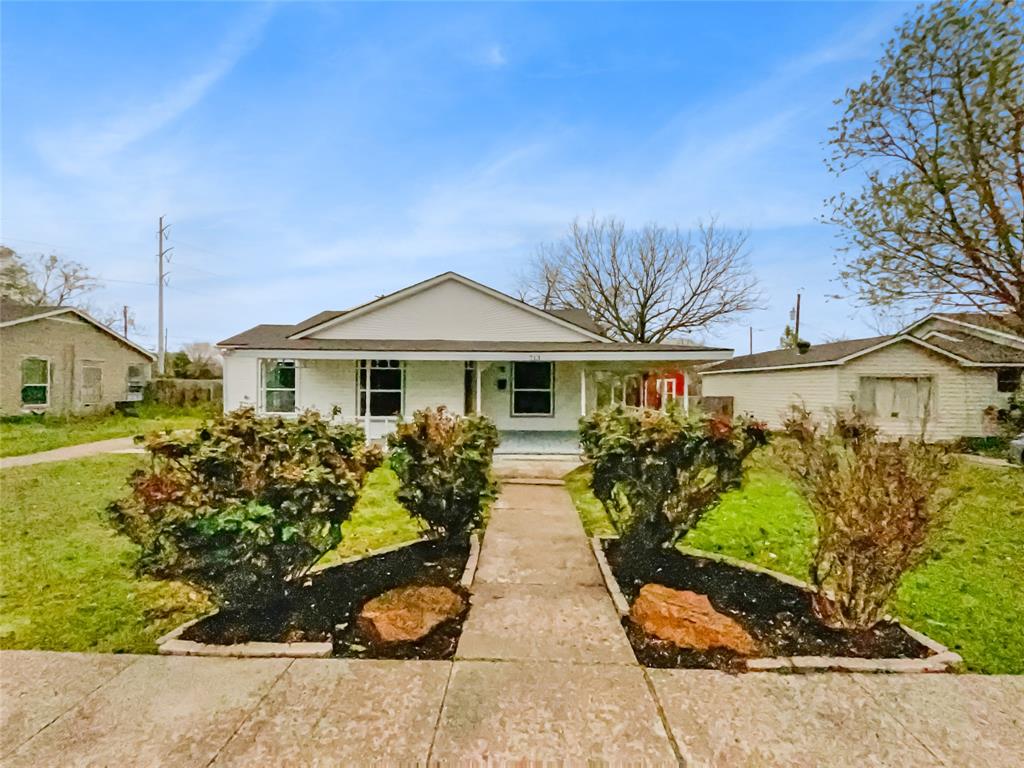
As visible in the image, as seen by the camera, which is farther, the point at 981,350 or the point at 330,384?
the point at 981,350

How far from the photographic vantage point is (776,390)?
20.7m

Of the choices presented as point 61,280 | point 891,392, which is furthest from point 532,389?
point 61,280

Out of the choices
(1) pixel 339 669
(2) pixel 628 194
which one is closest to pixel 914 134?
(2) pixel 628 194

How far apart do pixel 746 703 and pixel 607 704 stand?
80 cm

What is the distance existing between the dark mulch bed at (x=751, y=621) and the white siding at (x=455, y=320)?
37.5ft

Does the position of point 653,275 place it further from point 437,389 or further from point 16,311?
point 16,311

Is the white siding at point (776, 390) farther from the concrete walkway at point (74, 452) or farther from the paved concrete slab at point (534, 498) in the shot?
the concrete walkway at point (74, 452)

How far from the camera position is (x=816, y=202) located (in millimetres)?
14805

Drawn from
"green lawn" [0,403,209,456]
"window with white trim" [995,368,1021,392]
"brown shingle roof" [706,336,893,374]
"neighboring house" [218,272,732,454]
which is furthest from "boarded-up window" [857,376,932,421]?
"green lawn" [0,403,209,456]

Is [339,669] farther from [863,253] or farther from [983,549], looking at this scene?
[863,253]

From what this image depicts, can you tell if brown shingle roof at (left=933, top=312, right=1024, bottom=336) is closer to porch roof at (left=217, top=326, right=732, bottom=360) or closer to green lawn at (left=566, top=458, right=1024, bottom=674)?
green lawn at (left=566, top=458, right=1024, bottom=674)

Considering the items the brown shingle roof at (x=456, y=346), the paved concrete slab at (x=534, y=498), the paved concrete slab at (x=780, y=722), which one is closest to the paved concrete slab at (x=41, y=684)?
the paved concrete slab at (x=780, y=722)

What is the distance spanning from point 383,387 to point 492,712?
42.4 feet

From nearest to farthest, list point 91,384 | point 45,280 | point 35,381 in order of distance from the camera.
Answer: point 35,381, point 91,384, point 45,280
